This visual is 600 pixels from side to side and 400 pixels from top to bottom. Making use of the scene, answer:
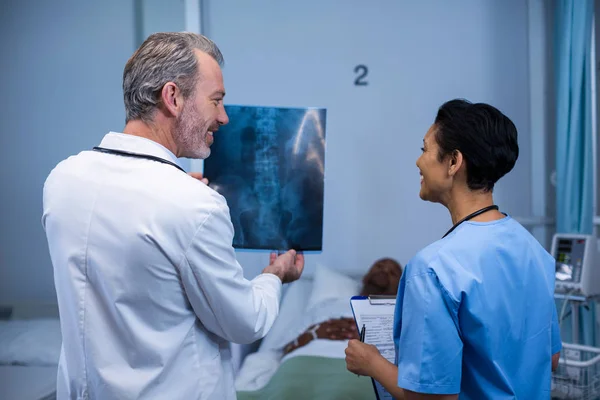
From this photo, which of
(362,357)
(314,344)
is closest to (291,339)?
(314,344)

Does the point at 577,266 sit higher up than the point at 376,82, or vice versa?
the point at 376,82

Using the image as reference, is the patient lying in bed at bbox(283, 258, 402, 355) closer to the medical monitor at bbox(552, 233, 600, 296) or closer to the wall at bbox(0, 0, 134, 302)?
the medical monitor at bbox(552, 233, 600, 296)

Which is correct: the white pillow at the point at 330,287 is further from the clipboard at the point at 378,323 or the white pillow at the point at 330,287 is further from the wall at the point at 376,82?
the clipboard at the point at 378,323

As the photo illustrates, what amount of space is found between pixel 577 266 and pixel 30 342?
2.10 m

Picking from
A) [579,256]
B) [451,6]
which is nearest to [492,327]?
[579,256]

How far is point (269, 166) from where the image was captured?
1.60m

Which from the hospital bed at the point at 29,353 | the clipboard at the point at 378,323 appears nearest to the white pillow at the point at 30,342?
the hospital bed at the point at 29,353

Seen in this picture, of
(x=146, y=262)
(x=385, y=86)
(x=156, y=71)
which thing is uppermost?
(x=385, y=86)

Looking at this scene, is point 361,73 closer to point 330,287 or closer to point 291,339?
point 330,287

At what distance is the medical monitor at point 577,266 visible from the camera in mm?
2070

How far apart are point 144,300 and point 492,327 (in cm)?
65

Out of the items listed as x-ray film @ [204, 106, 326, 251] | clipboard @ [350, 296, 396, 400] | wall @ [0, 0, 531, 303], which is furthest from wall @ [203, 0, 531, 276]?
clipboard @ [350, 296, 396, 400]

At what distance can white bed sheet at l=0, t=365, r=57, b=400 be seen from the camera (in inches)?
69.2

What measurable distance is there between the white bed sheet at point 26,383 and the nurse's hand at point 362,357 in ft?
4.03
